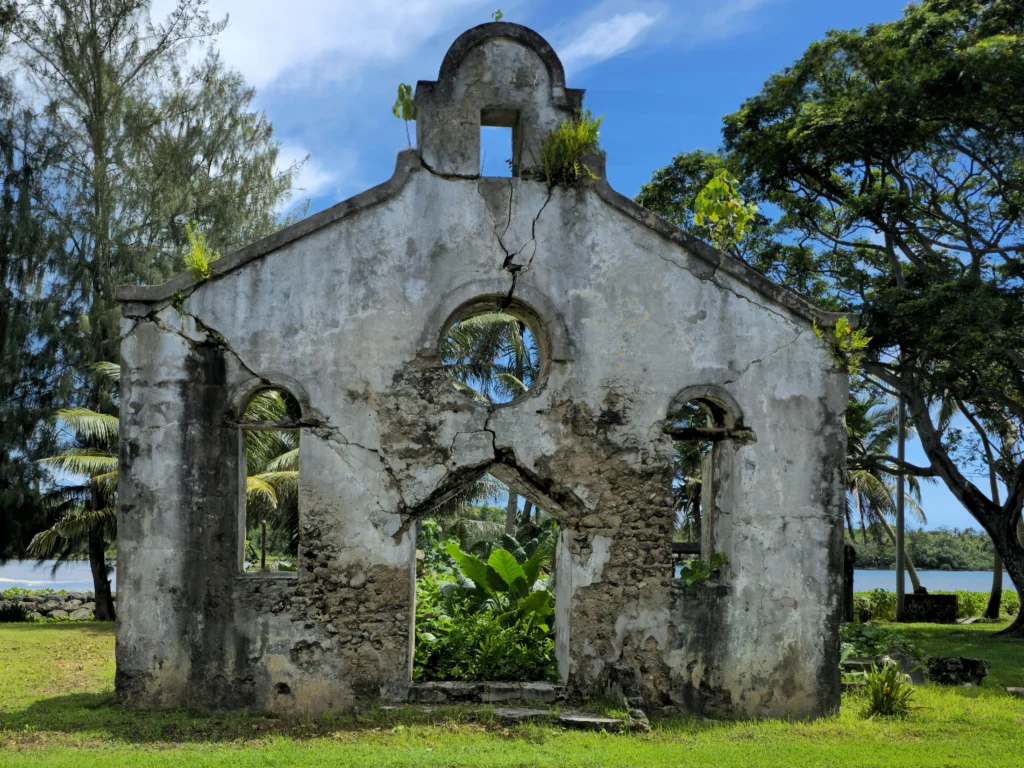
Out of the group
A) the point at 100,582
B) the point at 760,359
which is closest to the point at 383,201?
the point at 760,359

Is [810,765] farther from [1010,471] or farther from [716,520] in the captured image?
[1010,471]

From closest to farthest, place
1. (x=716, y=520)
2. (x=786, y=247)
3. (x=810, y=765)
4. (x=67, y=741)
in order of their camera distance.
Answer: (x=810, y=765)
(x=67, y=741)
(x=716, y=520)
(x=786, y=247)

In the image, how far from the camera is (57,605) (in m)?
21.6

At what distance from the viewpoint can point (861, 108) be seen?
1598 centimetres

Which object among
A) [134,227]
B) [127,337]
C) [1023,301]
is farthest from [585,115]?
[134,227]

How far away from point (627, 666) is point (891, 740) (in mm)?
2279

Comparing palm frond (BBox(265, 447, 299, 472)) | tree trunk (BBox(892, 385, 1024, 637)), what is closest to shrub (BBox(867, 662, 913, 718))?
tree trunk (BBox(892, 385, 1024, 637))

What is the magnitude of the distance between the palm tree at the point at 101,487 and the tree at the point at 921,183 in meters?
10.6

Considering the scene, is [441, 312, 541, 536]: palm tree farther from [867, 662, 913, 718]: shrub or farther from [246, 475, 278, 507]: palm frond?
[867, 662, 913, 718]: shrub

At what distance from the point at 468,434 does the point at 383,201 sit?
7.60ft

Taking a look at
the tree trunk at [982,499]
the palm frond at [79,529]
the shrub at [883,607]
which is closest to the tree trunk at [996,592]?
the shrub at [883,607]

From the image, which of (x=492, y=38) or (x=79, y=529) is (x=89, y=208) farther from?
(x=492, y=38)

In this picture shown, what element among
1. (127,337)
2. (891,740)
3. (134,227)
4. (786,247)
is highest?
(134,227)

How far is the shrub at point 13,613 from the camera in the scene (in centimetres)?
2009
